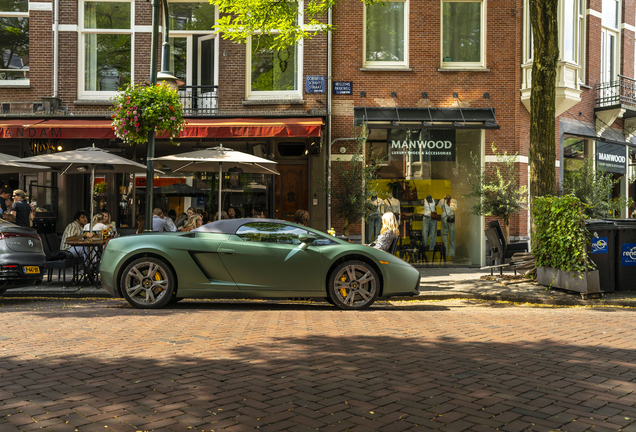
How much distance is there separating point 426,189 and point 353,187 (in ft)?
8.23

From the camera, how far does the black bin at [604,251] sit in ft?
33.0

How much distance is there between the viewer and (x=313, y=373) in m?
4.57

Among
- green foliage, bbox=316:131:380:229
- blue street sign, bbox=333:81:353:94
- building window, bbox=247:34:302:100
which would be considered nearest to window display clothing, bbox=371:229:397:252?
A: green foliage, bbox=316:131:380:229

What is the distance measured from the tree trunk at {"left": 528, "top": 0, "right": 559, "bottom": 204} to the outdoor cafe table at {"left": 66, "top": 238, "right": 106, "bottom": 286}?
28.3 ft

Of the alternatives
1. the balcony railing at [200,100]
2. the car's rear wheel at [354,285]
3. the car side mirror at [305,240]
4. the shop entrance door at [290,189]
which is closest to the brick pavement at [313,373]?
the car's rear wheel at [354,285]

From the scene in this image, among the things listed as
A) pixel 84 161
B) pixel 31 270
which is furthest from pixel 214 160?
pixel 31 270

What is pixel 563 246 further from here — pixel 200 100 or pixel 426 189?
pixel 200 100

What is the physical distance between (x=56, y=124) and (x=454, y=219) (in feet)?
36.4

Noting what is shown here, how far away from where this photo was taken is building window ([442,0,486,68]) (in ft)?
53.6

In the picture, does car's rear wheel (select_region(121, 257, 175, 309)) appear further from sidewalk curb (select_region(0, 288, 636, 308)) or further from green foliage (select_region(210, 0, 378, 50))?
green foliage (select_region(210, 0, 378, 50))

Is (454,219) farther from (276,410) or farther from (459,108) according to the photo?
(276,410)

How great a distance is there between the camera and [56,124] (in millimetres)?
14609

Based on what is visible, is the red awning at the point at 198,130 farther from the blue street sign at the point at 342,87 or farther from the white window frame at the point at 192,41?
the white window frame at the point at 192,41

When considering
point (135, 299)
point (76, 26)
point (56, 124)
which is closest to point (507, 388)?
point (135, 299)
